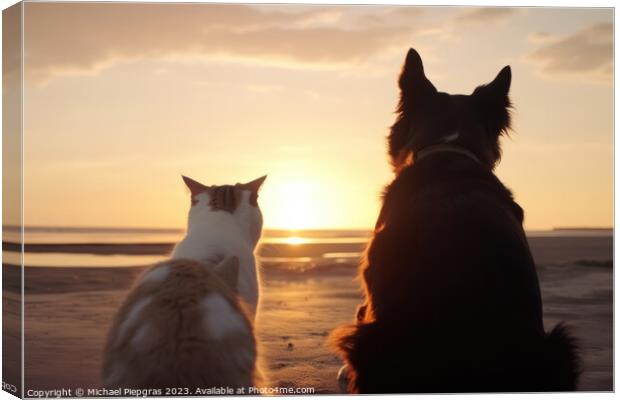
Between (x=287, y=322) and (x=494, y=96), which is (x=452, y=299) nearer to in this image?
(x=494, y=96)

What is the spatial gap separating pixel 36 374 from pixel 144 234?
40.4 inches

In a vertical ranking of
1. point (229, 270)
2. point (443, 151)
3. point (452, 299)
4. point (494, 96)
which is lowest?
point (452, 299)

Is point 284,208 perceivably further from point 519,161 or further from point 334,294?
point 334,294

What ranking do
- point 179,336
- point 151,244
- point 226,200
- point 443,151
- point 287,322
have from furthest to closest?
1. point 151,244
2. point 287,322
3. point 226,200
4. point 443,151
5. point 179,336

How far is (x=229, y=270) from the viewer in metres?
4.00

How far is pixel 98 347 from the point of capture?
14.8 feet

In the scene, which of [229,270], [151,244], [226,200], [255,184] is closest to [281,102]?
[255,184]

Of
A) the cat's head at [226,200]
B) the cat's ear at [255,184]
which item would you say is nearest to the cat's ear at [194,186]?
the cat's head at [226,200]

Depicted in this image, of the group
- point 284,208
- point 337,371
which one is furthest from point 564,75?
point 337,371

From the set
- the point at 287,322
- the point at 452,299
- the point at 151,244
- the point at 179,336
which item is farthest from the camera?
the point at 151,244

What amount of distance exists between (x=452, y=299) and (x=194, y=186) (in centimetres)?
166

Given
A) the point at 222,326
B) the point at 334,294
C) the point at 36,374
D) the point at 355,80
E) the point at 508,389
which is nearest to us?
the point at 222,326

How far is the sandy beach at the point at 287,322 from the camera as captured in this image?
4.39m

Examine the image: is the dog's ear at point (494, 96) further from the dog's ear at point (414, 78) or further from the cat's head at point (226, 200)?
the cat's head at point (226, 200)
